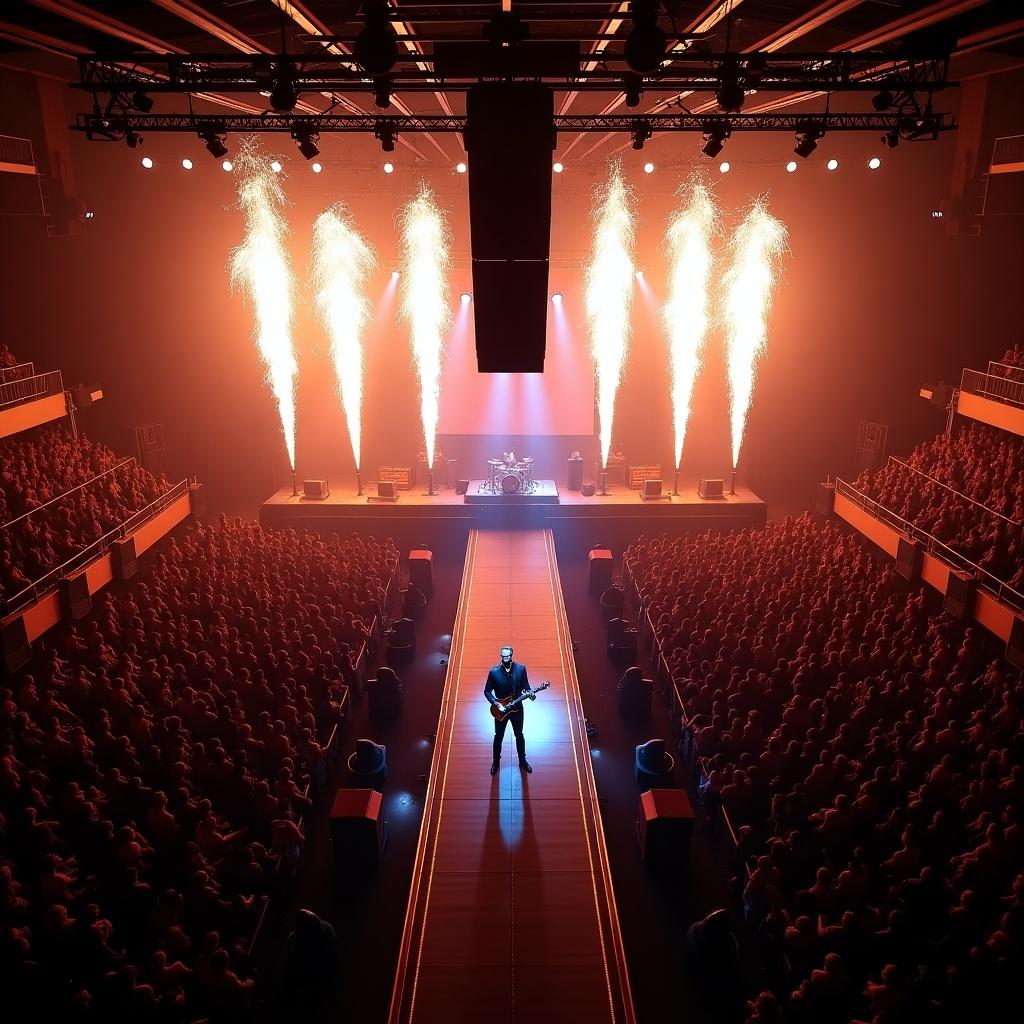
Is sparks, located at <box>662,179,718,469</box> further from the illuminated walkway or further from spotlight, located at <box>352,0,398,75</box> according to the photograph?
spotlight, located at <box>352,0,398,75</box>

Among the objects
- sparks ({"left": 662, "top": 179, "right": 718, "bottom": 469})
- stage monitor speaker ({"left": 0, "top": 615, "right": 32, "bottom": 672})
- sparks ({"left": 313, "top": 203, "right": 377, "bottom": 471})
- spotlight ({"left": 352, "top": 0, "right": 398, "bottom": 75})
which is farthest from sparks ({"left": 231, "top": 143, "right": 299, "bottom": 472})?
spotlight ({"left": 352, "top": 0, "right": 398, "bottom": 75})

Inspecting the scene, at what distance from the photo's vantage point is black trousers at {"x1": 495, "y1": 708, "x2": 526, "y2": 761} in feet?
29.6

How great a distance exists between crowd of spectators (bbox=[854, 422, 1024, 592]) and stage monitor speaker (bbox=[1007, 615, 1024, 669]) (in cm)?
60

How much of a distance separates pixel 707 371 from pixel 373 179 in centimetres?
1043

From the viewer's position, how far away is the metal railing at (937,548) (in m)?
11.3

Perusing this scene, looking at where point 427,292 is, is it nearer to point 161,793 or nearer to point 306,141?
point 306,141

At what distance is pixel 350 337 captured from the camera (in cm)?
2081

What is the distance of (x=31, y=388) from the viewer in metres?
17.5

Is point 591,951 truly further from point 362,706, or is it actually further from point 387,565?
point 387,565

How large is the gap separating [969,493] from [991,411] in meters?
2.36

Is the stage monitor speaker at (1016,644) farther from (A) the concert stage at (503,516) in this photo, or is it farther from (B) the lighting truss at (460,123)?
(A) the concert stage at (503,516)

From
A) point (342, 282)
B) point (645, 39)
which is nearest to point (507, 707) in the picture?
point (645, 39)

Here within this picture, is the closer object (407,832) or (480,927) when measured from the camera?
(480,927)

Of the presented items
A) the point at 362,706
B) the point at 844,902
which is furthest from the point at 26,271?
the point at 844,902
